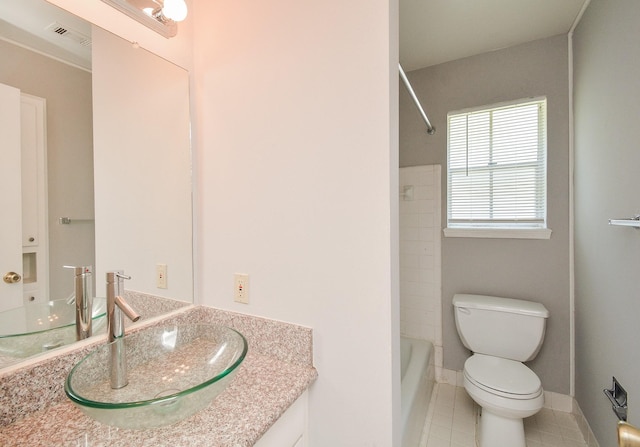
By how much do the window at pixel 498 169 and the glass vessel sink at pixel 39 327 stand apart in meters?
2.26

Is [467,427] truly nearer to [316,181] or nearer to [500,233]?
[500,233]

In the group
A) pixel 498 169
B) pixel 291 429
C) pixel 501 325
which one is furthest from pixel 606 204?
pixel 291 429

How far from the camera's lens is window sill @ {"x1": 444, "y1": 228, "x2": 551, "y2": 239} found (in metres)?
1.94

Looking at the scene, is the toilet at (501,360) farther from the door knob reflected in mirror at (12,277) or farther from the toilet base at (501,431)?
the door knob reflected in mirror at (12,277)

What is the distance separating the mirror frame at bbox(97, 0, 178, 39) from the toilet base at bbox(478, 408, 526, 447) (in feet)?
8.05

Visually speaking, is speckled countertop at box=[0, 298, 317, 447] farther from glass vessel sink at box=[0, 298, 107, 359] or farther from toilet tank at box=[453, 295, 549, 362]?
toilet tank at box=[453, 295, 549, 362]

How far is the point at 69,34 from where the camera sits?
893 mm

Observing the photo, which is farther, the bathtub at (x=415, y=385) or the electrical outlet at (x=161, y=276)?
the bathtub at (x=415, y=385)

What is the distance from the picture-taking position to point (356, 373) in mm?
939

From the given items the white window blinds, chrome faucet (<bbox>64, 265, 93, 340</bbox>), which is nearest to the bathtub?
the white window blinds

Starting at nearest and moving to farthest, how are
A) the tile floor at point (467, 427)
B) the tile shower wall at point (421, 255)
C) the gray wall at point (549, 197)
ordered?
the tile floor at point (467, 427) < the gray wall at point (549, 197) < the tile shower wall at point (421, 255)

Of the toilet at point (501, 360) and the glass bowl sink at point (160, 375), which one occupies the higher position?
the glass bowl sink at point (160, 375)

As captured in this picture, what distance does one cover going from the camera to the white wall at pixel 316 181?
2.94ft

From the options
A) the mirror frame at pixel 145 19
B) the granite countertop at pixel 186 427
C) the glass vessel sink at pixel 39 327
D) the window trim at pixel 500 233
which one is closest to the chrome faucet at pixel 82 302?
the glass vessel sink at pixel 39 327
